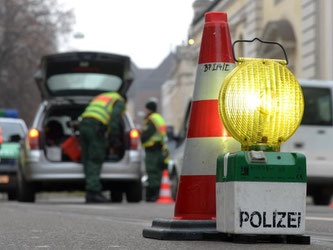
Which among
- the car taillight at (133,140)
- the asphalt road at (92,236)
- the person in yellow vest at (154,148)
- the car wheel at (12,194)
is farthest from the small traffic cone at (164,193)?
the asphalt road at (92,236)

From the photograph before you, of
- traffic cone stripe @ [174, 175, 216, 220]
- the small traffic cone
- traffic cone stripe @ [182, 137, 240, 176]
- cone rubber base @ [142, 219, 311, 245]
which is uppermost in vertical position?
traffic cone stripe @ [182, 137, 240, 176]

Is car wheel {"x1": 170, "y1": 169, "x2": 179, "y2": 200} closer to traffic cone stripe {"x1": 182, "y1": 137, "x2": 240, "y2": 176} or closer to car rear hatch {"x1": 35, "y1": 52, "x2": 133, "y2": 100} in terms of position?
car rear hatch {"x1": 35, "y1": 52, "x2": 133, "y2": 100}

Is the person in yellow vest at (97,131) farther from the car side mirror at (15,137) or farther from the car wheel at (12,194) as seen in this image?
the car wheel at (12,194)

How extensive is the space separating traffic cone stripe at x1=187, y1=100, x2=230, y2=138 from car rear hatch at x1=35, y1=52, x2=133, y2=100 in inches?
389

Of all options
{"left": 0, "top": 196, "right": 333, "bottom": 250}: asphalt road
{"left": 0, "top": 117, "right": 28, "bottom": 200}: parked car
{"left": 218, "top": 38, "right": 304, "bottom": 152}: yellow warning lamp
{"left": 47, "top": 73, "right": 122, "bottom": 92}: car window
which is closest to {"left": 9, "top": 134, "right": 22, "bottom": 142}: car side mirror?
{"left": 0, "top": 117, "right": 28, "bottom": 200}: parked car

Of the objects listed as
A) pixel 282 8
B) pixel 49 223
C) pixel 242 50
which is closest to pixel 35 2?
pixel 242 50

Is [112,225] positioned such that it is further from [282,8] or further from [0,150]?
[282,8]

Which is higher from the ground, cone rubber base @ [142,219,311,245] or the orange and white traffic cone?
the orange and white traffic cone

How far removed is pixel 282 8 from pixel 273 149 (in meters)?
31.4

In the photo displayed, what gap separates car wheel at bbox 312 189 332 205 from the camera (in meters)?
18.5

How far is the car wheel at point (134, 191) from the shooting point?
15828 millimetres

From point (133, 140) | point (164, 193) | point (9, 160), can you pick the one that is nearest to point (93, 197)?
point (133, 140)

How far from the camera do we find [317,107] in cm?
1712

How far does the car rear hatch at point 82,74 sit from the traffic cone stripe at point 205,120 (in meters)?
9.87
